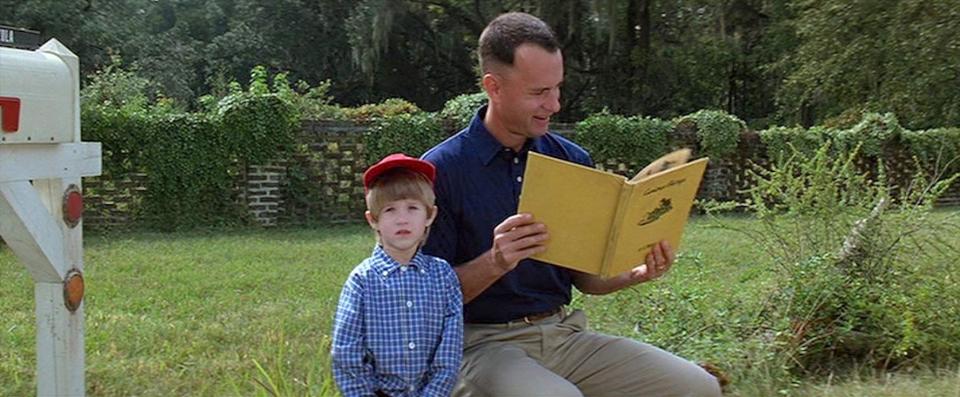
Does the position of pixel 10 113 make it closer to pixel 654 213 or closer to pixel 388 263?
pixel 388 263

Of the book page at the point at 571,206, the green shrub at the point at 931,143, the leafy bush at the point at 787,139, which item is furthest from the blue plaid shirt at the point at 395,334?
the green shrub at the point at 931,143

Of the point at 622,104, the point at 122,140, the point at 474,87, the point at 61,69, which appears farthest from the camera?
the point at 474,87

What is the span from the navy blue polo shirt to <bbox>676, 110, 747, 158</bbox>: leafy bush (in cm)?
1197

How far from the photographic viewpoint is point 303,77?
26891mm

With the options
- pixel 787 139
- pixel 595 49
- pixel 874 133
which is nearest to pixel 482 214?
pixel 787 139

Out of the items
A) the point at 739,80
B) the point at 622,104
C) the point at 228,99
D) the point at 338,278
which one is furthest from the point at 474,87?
the point at 338,278

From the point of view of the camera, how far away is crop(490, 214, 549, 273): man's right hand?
2.25m

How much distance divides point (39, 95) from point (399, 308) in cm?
91

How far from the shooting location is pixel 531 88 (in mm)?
2500

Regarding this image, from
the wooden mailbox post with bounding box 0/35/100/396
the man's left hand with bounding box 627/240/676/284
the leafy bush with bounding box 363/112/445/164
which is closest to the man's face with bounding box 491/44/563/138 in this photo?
the man's left hand with bounding box 627/240/676/284

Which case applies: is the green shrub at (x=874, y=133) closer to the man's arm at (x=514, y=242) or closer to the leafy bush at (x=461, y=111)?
the leafy bush at (x=461, y=111)

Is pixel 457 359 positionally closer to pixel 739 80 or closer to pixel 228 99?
pixel 228 99

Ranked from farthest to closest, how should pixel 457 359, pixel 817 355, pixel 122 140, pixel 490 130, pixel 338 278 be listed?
1. pixel 122 140
2. pixel 338 278
3. pixel 817 355
4. pixel 490 130
5. pixel 457 359

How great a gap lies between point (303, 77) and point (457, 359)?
25.3 m
